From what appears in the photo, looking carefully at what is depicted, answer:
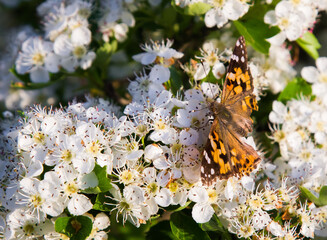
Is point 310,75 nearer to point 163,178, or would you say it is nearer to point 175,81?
point 175,81

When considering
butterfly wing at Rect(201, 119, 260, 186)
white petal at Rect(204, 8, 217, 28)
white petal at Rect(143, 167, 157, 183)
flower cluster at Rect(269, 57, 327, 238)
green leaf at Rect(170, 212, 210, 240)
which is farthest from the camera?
white petal at Rect(204, 8, 217, 28)

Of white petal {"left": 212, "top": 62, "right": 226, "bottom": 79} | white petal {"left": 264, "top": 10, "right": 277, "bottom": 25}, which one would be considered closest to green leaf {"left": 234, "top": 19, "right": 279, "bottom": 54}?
white petal {"left": 264, "top": 10, "right": 277, "bottom": 25}

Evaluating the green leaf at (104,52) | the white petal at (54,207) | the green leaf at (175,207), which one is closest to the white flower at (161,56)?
the green leaf at (104,52)

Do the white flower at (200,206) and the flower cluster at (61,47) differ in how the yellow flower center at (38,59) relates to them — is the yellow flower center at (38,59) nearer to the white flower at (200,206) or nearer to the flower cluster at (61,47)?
the flower cluster at (61,47)

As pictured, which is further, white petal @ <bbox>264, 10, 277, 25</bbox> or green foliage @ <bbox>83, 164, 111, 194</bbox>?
white petal @ <bbox>264, 10, 277, 25</bbox>

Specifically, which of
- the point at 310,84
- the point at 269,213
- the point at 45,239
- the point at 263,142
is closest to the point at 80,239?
the point at 45,239

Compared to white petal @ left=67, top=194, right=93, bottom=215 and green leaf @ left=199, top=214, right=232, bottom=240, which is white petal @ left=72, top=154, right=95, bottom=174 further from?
green leaf @ left=199, top=214, right=232, bottom=240

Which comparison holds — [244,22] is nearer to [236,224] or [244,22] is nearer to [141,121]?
[141,121]
